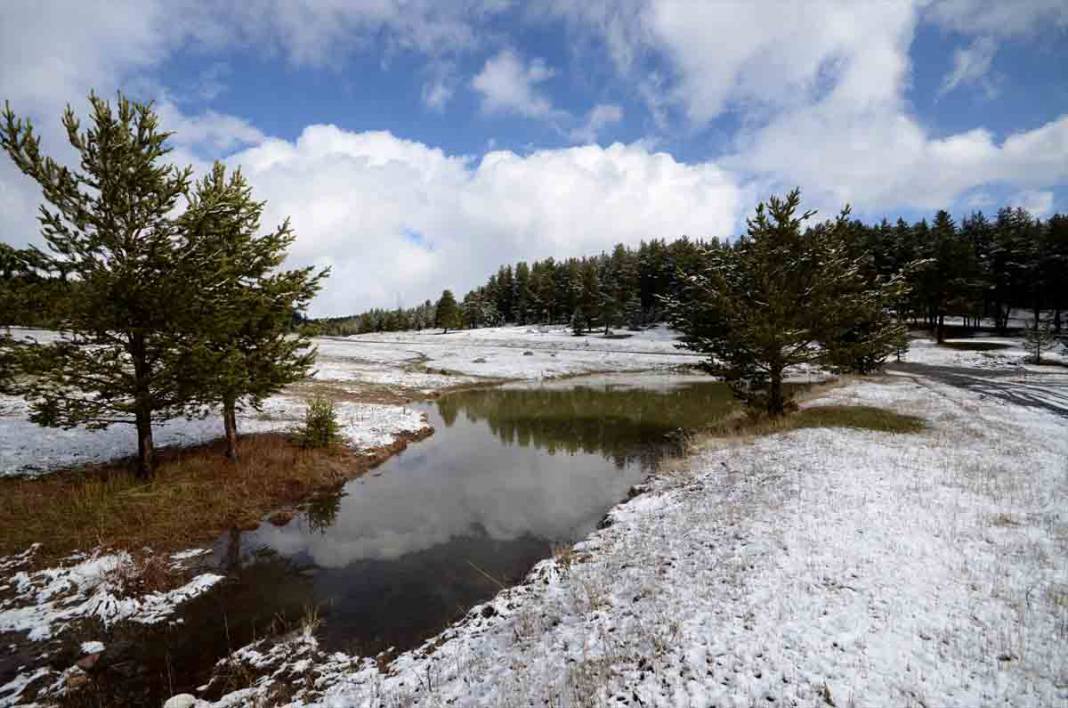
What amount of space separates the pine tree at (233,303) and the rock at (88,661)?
697 cm

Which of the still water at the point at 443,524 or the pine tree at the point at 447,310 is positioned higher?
the pine tree at the point at 447,310

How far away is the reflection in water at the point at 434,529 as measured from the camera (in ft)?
31.6

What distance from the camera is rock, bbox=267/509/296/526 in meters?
14.1

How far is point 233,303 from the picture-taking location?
1412cm

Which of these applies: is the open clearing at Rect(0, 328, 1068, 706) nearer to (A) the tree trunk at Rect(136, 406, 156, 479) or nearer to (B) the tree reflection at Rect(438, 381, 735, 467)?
(A) the tree trunk at Rect(136, 406, 156, 479)

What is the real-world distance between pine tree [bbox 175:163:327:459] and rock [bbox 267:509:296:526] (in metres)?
3.72

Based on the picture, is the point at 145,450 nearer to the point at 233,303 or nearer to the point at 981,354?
the point at 233,303

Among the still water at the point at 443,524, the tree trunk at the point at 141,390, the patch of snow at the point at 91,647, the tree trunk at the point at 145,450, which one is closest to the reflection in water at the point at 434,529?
the still water at the point at 443,524

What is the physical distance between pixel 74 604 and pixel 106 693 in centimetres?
340

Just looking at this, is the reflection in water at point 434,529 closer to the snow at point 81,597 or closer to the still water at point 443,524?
the still water at point 443,524

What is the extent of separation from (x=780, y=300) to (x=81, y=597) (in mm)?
23483

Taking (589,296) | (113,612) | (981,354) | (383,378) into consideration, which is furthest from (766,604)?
(589,296)

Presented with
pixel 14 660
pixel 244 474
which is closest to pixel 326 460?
pixel 244 474

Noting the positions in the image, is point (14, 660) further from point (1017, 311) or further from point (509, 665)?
point (1017, 311)
